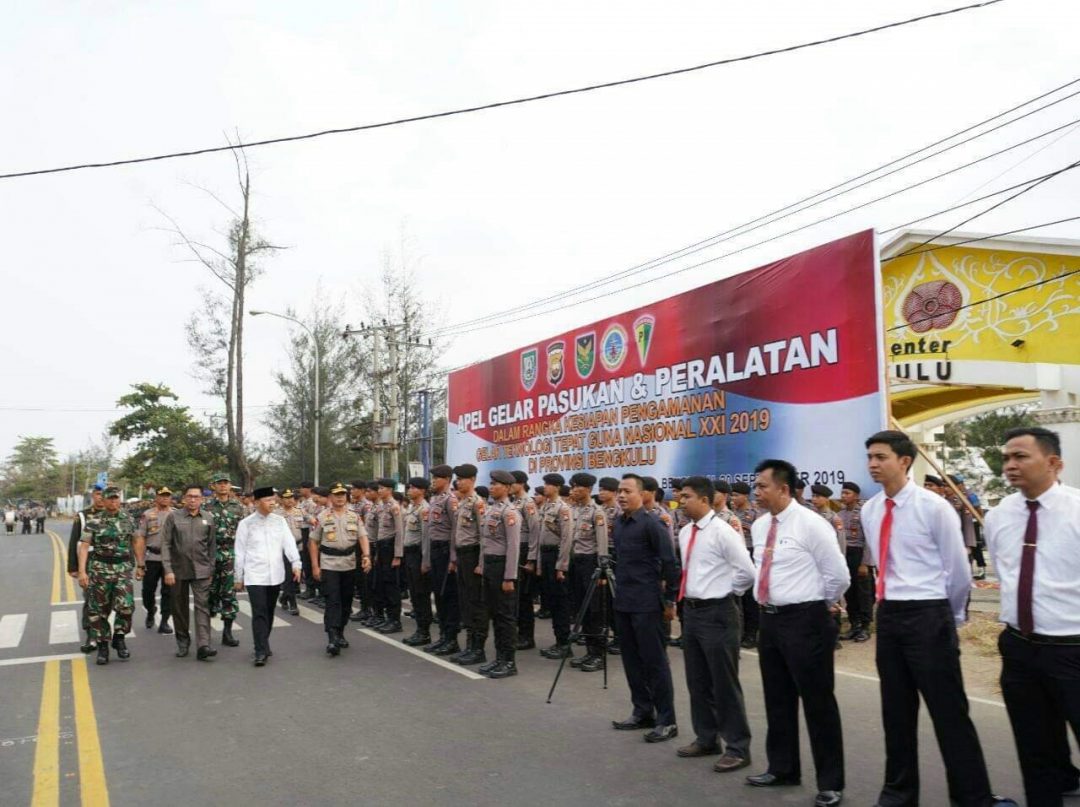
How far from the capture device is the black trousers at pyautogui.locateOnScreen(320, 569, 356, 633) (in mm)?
9383

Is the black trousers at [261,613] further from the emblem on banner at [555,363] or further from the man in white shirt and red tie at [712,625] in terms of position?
the emblem on banner at [555,363]

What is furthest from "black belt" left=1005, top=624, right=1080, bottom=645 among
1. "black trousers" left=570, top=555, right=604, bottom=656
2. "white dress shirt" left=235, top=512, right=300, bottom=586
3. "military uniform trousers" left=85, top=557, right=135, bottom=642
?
"military uniform trousers" left=85, top=557, right=135, bottom=642

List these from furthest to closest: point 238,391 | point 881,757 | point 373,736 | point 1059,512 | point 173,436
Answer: point 173,436 → point 238,391 → point 373,736 → point 881,757 → point 1059,512

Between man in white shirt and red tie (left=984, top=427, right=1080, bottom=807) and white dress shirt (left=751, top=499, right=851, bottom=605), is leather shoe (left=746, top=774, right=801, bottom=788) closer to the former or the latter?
white dress shirt (left=751, top=499, right=851, bottom=605)

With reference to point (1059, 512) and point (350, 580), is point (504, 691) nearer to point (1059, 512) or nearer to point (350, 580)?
point (350, 580)

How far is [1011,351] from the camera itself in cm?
1531

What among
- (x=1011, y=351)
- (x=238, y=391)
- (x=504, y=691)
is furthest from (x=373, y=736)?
(x=238, y=391)

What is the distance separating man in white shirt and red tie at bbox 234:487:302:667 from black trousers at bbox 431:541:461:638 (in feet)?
5.09

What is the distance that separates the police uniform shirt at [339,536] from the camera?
385 inches

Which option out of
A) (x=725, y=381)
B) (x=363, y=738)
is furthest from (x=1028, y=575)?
(x=725, y=381)

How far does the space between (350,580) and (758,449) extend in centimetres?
526

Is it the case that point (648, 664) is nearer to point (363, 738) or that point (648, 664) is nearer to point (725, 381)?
point (363, 738)

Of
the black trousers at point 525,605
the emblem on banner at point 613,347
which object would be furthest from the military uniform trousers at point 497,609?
the emblem on banner at point 613,347

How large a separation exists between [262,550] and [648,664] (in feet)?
16.0
